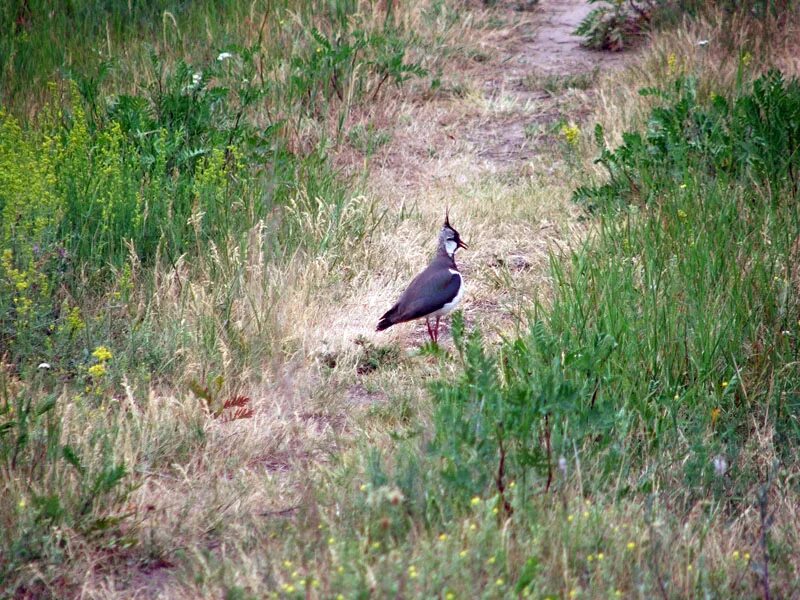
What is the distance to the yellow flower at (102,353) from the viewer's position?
4.34 meters

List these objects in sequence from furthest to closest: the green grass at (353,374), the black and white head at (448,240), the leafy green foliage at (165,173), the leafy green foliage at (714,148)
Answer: the leafy green foliage at (714,148), the black and white head at (448,240), the leafy green foliage at (165,173), the green grass at (353,374)

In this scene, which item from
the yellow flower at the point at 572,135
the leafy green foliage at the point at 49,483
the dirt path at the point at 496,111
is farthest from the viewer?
the dirt path at the point at 496,111

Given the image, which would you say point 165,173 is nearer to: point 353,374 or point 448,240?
point 448,240

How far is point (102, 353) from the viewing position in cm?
436

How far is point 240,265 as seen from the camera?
211 inches

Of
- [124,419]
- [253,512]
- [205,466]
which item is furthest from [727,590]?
[124,419]

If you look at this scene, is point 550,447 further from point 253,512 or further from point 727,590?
point 253,512

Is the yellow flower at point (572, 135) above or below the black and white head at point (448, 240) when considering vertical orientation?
above

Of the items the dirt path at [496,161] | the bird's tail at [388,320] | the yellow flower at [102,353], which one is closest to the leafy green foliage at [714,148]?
the dirt path at [496,161]

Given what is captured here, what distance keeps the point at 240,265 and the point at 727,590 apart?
10.4ft

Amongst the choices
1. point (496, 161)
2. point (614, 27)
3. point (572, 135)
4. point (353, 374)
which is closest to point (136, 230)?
point (353, 374)

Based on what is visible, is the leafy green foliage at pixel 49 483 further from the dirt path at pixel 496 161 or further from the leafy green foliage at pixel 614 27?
the leafy green foliage at pixel 614 27

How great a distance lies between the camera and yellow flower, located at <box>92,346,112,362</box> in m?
4.34

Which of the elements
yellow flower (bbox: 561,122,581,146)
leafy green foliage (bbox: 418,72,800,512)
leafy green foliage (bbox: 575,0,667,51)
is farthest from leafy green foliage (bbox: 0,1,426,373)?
leafy green foliage (bbox: 575,0,667,51)
